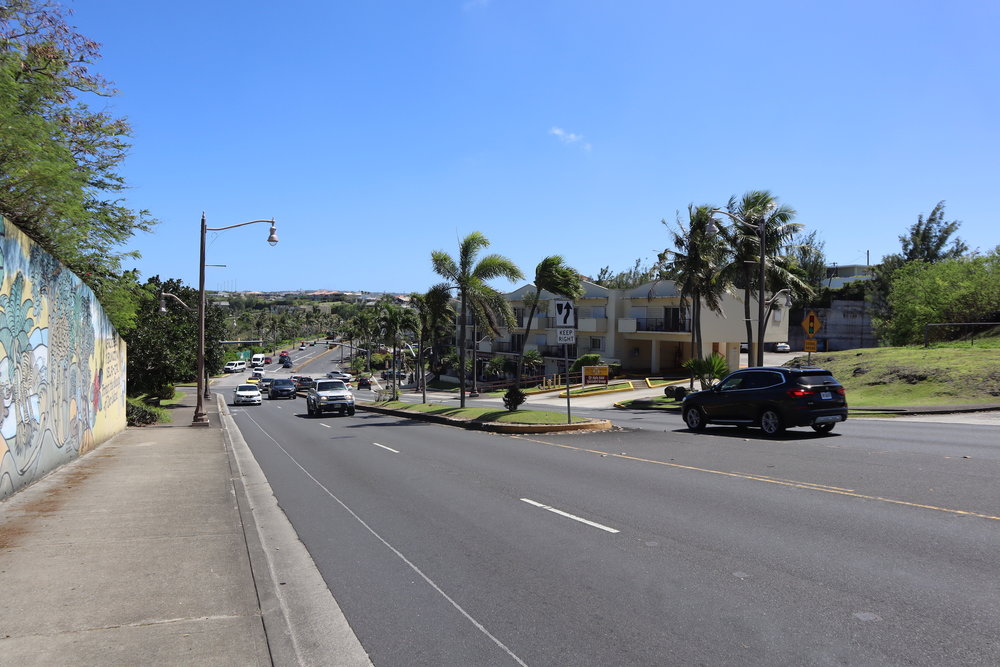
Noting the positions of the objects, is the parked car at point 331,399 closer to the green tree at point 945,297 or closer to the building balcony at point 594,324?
the building balcony at point 594,324

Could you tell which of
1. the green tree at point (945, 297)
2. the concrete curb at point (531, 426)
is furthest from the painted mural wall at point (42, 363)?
the green tree at point (945, 297)

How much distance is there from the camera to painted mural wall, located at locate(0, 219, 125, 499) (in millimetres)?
9117

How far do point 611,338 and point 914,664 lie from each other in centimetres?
5289

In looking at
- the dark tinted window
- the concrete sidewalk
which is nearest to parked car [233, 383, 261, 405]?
the dark tinted window

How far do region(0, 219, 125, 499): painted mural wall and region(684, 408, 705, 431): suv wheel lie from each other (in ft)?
46.9

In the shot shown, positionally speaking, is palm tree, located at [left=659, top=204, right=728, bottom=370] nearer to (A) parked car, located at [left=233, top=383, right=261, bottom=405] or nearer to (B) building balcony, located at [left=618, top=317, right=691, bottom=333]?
(B) building balcony, located at [left=618, top=317, right=691, bottom=333]

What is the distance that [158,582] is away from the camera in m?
6.26

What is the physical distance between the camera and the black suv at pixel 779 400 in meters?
16.2

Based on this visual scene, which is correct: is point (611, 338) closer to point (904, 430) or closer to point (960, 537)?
point (904, 430)

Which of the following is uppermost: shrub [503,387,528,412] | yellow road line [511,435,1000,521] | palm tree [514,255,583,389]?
palm tree [514,255,583,389]

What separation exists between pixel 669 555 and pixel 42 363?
31.0 feet

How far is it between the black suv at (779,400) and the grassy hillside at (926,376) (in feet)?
33.8

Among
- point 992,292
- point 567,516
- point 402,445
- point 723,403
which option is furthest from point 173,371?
point 992,292

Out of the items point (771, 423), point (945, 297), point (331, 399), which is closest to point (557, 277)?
point (771, 423)
